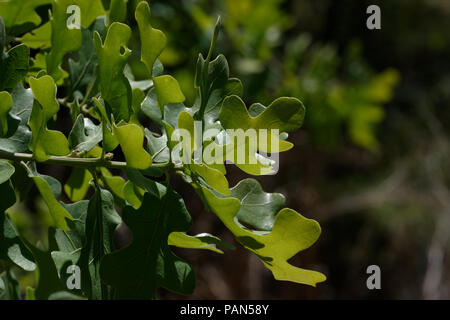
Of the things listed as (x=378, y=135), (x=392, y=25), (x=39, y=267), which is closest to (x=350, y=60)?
(x=378, y=135)

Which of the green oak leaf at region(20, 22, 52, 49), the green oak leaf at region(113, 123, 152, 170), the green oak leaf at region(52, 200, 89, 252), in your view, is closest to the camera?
the green oak leaf at region(113, 123, 152, 170)

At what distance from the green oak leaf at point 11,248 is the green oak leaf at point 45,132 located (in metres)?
0.06

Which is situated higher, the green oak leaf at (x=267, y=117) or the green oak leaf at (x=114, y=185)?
the green oak leaf at (x=267, y=117)

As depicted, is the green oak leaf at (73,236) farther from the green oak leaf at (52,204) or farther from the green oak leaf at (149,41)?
the green oak leaf at (149,41)

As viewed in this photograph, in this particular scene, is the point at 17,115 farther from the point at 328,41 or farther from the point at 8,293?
the point at 328,41

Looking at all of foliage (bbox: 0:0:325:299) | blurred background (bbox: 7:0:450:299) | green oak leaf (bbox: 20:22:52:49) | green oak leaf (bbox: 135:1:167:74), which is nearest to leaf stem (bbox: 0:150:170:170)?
foliage (bbox: 0:0:325:299)

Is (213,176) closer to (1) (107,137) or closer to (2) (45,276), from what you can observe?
(1) (107,137)

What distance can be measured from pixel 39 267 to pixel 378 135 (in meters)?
3.37

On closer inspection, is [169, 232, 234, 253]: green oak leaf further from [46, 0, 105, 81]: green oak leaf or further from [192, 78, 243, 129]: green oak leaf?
[46, 0, 105, 81]: green oak leaf

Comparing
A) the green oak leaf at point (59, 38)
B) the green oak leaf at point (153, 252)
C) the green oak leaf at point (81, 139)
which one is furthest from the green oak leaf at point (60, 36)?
A: the green oak leaf at point (153, 252)

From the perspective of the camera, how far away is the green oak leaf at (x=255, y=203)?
24.3 inches

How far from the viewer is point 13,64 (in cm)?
60

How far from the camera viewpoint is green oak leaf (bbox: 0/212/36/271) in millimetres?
584

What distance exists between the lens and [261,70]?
194cm
